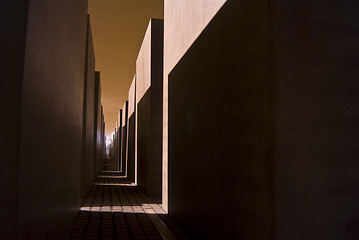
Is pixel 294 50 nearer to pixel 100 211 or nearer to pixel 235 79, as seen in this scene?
pixel 235 79

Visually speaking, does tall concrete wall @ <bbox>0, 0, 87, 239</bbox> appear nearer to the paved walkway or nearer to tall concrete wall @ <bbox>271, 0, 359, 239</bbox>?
the paved walkway

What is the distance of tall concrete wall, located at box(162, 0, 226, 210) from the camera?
4.03 metres

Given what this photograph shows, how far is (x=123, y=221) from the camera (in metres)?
5.20

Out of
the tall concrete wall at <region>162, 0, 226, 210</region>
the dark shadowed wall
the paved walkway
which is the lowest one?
the paved walkway

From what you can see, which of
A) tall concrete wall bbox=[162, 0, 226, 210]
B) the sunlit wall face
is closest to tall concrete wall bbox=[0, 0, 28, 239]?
tall concrete wall bbox=[162, 0, 226, 210]

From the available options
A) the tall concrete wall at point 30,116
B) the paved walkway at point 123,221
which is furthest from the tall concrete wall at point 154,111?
the tall concrete wall at point 30,116

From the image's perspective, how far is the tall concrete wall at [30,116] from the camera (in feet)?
6.45

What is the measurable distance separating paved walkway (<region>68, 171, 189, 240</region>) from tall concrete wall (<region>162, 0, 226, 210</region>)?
642 mm

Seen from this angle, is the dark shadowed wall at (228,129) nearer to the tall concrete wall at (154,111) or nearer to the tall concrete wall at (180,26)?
the tall concrete wall at (180,26)

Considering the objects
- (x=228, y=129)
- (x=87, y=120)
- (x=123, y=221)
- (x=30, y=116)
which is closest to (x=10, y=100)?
(x=30, y=116)

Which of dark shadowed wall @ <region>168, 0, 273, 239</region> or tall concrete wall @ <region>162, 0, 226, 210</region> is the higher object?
tall concrete wall @ <region>162, 0, 226, 210</region>

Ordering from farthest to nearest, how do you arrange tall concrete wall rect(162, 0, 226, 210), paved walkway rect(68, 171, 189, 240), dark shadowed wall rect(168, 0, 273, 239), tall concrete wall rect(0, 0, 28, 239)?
1. paved walkway rect(68, 171, 189, 240)
2. tall concrete wall rect(162, 0, 226, 210)
3. dark shadowed wall rect(168, 0, 273, 239)
4. tall concrete wall rect(0, 0, 28, 239)

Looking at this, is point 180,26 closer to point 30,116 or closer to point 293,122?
point 293,122

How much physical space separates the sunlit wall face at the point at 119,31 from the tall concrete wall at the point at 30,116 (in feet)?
20.8
